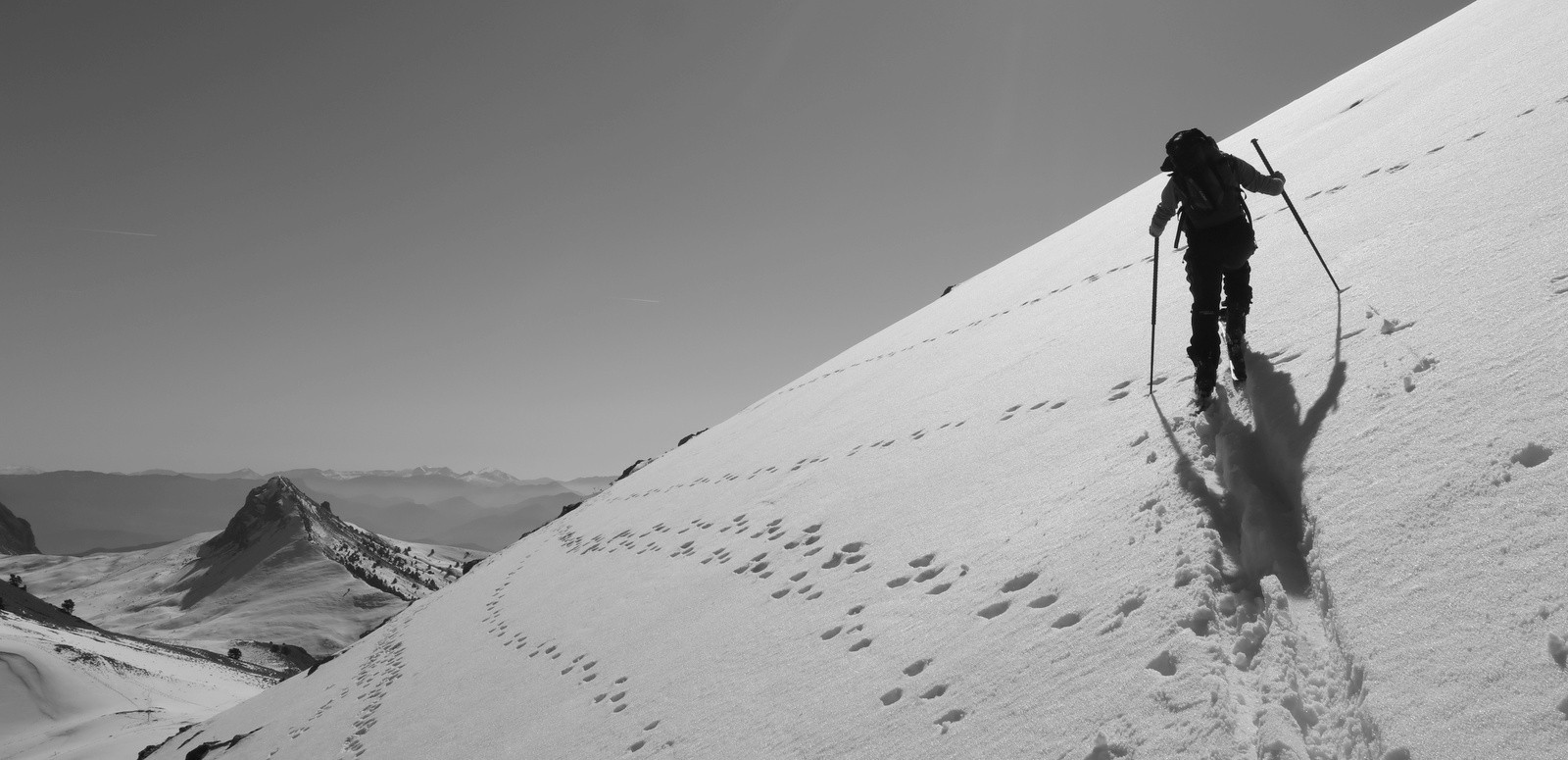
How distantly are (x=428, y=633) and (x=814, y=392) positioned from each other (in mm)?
11347

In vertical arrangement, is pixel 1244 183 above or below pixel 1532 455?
above

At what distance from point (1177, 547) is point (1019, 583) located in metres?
1.08

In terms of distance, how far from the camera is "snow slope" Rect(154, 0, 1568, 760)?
316cm

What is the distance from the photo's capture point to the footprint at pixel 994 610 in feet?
16.4

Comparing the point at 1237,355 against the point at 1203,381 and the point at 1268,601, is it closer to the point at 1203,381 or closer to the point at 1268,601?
the point at 1203,381

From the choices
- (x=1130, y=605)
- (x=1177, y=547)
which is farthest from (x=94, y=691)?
(x=1177, y=547)

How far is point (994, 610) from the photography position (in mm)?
5047

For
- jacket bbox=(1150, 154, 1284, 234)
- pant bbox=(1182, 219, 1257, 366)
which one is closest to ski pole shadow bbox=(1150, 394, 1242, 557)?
pant bbox=(1182, 219, 1257, 366)

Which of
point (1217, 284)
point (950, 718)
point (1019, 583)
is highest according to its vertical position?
point (1217, 284)

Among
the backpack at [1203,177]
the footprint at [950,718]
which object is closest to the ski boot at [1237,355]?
the backpack at [1203,177]

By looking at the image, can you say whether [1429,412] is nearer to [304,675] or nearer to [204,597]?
[304,675]

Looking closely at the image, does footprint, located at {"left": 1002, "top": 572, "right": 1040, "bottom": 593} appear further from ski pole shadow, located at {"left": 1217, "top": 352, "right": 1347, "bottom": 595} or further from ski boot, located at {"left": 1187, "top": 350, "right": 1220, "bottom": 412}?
ski boot, located at {"left": 1187, "top": 350, "right": 1220, "bottom": 412}

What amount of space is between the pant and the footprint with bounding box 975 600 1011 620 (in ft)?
10.8

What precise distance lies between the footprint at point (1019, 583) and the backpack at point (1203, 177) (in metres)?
3.89
